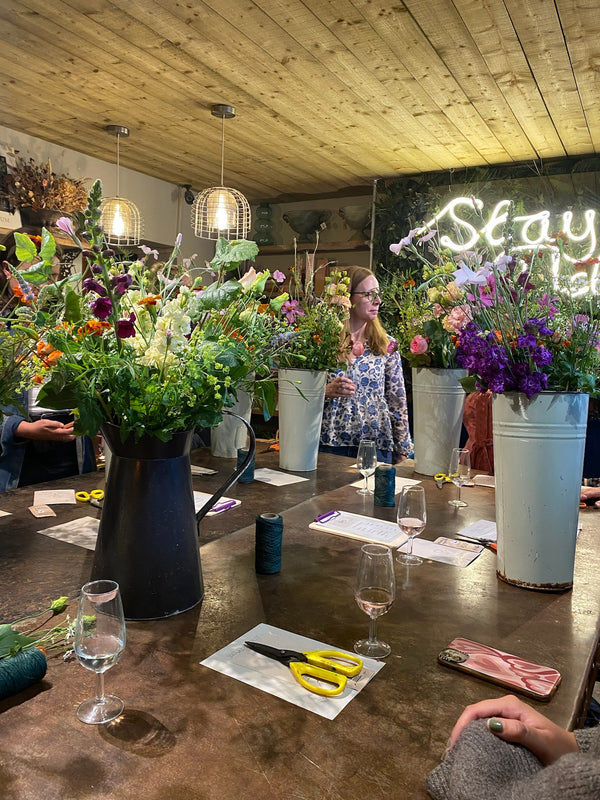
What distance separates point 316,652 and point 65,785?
391mm

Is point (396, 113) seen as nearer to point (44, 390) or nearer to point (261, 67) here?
point (261, 67)

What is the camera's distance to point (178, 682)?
89cm

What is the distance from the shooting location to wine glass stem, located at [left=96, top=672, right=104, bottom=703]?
0.82 metres

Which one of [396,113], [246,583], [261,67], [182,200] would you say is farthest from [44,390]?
[182,200]

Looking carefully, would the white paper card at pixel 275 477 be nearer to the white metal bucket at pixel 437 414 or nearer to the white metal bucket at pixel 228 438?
the white metal bucket at pixel 228 438

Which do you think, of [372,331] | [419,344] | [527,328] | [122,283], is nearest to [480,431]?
[419,344]

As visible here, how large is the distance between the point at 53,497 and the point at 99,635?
106cm

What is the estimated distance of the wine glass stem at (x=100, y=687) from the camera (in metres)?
0.82

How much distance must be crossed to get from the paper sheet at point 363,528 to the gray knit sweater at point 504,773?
0.74m

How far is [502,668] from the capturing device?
96 centimetres

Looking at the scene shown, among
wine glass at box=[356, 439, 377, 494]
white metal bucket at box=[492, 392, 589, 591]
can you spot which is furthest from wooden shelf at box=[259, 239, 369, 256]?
white metal bucket at box=[492, 392, 589, 591]

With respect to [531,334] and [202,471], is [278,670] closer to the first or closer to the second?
[531,334]

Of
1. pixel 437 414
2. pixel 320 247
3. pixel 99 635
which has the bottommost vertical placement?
pixel 99 635

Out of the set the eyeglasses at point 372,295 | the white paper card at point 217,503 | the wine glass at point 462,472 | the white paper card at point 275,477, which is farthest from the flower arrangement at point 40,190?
the wine glass at point 462,472
